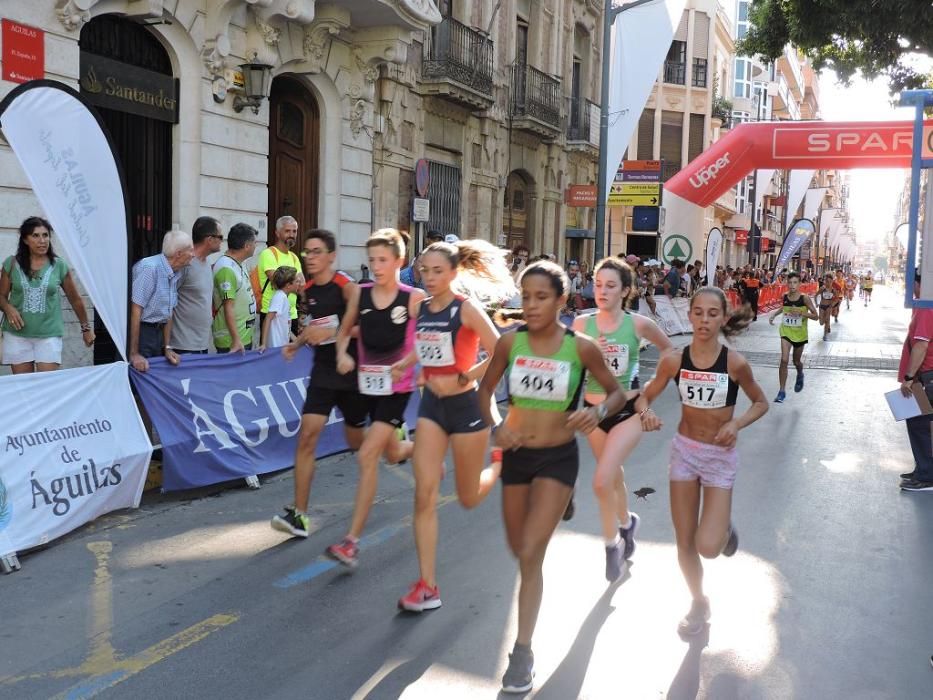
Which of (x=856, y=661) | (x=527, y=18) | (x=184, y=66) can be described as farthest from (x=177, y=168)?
(x=527, y=18)

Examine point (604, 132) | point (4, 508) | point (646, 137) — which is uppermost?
point (646, 137)

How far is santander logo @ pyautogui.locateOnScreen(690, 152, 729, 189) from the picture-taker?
18000mm

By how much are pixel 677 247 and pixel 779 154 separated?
8.62 ft

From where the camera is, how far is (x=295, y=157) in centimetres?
1634

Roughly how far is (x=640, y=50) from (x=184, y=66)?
29.3ft

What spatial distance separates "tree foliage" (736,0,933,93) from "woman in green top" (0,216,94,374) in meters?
13.3

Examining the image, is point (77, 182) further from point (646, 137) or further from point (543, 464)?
point (646, 137)

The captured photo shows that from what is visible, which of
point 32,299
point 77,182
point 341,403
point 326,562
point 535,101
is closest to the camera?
point 326,562

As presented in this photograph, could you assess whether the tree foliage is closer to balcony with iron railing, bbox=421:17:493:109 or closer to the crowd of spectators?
balcony with iron railing, bbox=421:17:493:109

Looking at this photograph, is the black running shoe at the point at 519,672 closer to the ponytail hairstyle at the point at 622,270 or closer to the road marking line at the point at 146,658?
the road marking line at the point at 146,658

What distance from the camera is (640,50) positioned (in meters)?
18.4

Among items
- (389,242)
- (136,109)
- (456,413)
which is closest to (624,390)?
(456,413)

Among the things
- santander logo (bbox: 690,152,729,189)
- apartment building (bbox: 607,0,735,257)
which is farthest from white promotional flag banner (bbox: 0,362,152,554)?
apartment building (bbox: 607,0,735,257)

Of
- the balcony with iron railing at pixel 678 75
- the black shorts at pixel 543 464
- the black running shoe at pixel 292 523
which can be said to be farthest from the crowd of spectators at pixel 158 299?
the balcony with iron railing at pixel 678 75
